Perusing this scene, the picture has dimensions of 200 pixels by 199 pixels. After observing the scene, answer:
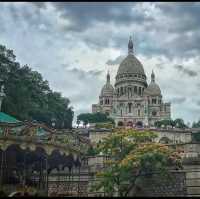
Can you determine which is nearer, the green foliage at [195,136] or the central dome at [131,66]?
the green foliage at [195,136]

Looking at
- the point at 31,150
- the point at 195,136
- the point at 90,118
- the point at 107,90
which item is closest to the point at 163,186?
the point at 31,150

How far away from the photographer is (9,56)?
5797cm

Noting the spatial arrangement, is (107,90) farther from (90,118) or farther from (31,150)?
(31,150)

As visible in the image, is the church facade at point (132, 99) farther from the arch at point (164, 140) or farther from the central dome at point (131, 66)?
the arch at point (164, 140)

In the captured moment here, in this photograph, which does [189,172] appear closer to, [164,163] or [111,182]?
[164,163]

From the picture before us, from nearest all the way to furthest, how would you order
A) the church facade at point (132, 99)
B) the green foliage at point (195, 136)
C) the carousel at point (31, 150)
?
the carousel at point (31, 150)
the green foliage at point (195, 136)
the church facade at point (132, 99)

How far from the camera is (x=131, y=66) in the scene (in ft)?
410

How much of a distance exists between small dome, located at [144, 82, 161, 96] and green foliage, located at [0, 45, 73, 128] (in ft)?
163

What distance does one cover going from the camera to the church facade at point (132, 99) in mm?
117688

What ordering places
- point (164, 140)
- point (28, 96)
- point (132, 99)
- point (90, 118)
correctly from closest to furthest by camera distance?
point (28, 96) → point (164, 140) → point (90, 118) → point (132, 99)

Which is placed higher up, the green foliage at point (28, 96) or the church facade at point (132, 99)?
the church facade at point (132, 99)

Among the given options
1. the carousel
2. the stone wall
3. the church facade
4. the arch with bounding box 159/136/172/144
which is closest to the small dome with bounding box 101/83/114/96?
the church facade

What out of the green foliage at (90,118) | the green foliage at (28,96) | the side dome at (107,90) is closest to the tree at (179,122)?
the green foliage at (90,118)

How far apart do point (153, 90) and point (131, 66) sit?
401 inches
